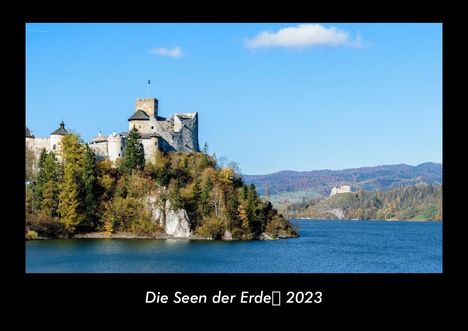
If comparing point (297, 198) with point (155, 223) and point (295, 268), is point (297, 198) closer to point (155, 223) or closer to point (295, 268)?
point (155, 223)

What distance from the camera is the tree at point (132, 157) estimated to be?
39.1 meters

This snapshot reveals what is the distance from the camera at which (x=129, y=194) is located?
3844cm

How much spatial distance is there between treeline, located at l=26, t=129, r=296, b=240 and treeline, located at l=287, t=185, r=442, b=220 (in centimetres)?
8684

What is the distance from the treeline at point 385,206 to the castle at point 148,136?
83.9 meters

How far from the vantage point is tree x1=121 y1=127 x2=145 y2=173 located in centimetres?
3909

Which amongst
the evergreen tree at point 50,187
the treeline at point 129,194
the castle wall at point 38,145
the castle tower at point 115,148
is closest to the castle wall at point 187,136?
the treeline at point 129,194

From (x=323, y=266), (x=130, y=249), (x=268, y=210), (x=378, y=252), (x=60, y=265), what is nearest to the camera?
(x=60, y=265)

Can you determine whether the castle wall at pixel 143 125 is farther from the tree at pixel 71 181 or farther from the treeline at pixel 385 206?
the treeline at pixel 385 206

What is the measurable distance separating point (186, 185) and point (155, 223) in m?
3.13

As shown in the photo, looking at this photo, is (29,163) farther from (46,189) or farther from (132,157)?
(132,157)

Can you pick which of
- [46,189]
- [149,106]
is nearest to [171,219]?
[46,189]

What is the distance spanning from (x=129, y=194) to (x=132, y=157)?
85.7 inches

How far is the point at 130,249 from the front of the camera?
3033cm
